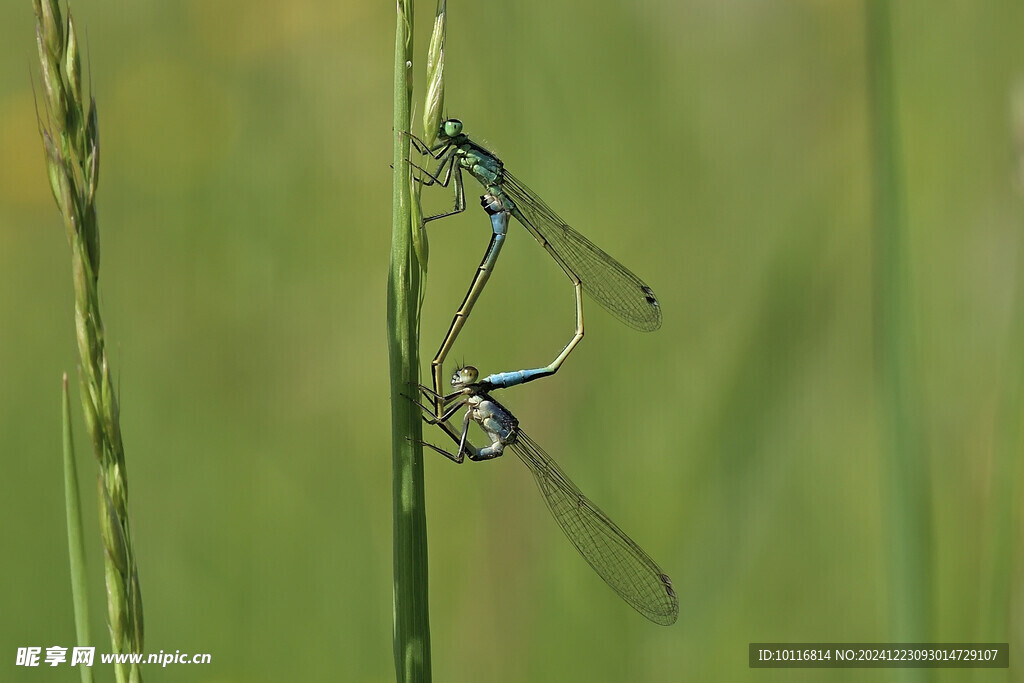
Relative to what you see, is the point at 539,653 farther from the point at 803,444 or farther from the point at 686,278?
the point at 686,278

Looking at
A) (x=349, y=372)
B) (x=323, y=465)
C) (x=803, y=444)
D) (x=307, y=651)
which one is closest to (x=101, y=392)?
(x=307, y=651)

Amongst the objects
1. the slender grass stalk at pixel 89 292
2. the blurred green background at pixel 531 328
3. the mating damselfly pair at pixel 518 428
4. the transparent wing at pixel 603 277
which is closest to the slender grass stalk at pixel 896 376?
the blurred green background at pixel 531 328

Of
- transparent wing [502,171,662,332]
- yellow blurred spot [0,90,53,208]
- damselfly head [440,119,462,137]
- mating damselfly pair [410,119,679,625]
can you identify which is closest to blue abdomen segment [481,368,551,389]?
mating damselfly pair [410,119,679,625]

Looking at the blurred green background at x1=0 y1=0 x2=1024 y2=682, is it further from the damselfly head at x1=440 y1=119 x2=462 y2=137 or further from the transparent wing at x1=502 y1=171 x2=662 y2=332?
the damselfly head at x1=440 y1=119 x2=462 y2=137

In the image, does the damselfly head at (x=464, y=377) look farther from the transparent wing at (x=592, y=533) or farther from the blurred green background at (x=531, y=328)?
the blurred green background at (x=531, y=328)

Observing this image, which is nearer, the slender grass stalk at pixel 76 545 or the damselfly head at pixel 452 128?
the slender grass stalk at pixel 76 545
